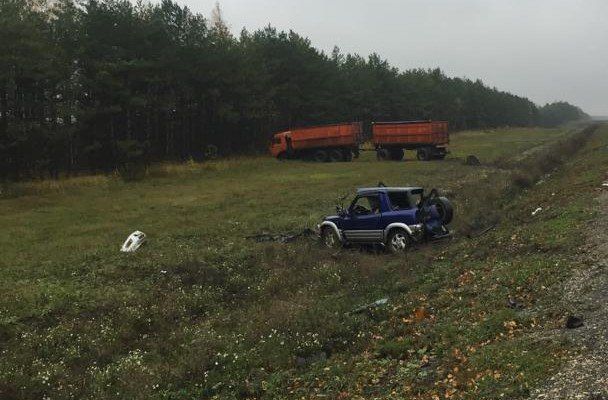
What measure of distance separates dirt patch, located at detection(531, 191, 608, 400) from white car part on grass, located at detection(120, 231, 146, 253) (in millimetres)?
11766

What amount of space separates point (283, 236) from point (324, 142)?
27882 millimetres

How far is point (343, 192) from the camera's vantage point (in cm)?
2667

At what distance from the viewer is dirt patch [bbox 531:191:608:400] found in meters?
5.84

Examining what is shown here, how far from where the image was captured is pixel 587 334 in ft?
23.6

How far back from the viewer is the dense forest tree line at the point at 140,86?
33344 mm

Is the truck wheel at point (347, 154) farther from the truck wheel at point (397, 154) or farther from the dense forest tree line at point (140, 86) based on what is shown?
the dense forest tree line at point (140, 86)

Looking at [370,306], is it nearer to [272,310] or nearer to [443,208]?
[272,310]

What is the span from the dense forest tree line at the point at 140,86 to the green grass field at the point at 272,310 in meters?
14.8

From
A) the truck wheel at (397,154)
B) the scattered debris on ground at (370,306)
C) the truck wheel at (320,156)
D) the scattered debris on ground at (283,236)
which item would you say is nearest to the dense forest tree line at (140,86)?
the truck wheel at (320,156)

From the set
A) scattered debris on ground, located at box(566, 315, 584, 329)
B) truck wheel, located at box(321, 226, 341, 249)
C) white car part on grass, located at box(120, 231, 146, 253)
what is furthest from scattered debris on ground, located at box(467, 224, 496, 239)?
white car part on grass, located at box(120, 231, 146, 253)

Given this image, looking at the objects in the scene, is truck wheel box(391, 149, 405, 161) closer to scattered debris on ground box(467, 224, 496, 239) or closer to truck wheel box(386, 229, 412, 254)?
scattered debris on ground box(467, 224, 496, 239)

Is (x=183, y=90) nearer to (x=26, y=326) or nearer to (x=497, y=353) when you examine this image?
(x=26, y=326)

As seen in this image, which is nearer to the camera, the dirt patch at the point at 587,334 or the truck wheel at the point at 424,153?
the dirt patch at the point at 587,334

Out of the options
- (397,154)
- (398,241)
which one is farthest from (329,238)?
(397,154)
